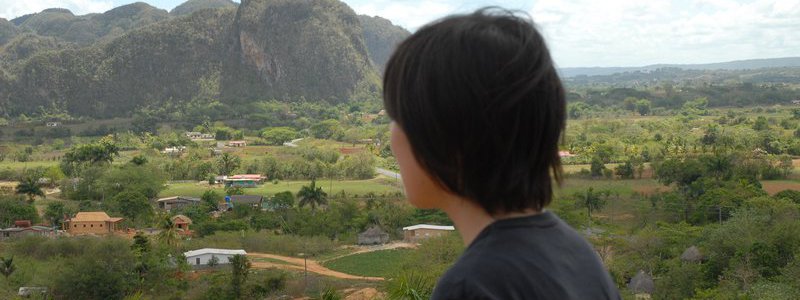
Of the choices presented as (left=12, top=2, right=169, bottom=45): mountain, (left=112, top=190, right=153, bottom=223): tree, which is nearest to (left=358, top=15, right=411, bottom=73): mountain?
(left=12, top=2, right=169, bottom=45): mountain

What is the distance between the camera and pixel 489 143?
2.68 ft

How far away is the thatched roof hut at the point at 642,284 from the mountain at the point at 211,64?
5921 cm

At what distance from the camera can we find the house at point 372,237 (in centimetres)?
1964

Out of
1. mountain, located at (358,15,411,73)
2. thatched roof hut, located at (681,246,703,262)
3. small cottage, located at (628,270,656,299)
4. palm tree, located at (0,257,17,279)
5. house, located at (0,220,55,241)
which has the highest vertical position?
mountain, located at (358,15,411,73)

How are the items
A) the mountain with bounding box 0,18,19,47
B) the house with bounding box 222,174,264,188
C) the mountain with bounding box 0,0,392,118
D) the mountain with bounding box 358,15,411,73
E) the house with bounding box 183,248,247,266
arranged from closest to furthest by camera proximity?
the house with bounding box 183,248,247,266, the house with bounding box 222,174,264,188, the mountain with bounding box 0,0,392,118, the mountain with bounding box 0,18,19,47, the mountain with bounding box 358,15,411,73

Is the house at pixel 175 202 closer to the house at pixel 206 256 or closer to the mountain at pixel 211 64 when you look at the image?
the house at pixel 206 256

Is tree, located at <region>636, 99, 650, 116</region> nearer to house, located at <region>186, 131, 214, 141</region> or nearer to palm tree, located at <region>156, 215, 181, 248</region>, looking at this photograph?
house, located at <region>186, 131, 214, 141</region>

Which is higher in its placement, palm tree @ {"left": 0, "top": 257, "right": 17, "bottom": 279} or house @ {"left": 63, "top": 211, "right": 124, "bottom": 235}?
palm tree @ {"left": 0, "top": 257, "right": 17, "bottom": 279}

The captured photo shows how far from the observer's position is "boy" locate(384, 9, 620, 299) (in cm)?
80

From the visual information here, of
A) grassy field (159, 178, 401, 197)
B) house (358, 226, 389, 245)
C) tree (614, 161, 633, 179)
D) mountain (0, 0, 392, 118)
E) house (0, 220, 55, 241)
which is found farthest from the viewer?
mountain (0, 0, 392, 118)

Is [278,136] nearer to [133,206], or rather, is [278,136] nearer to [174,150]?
[174,150]

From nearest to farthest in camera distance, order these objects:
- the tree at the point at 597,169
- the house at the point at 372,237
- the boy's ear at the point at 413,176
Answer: the boy's ear at the point at 413,176 → the house at the point at 372,237 → the tree at the point at 597,169

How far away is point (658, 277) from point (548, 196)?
529 inches

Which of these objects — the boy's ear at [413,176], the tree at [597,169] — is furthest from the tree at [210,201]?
the boy's ear at [413,176]
